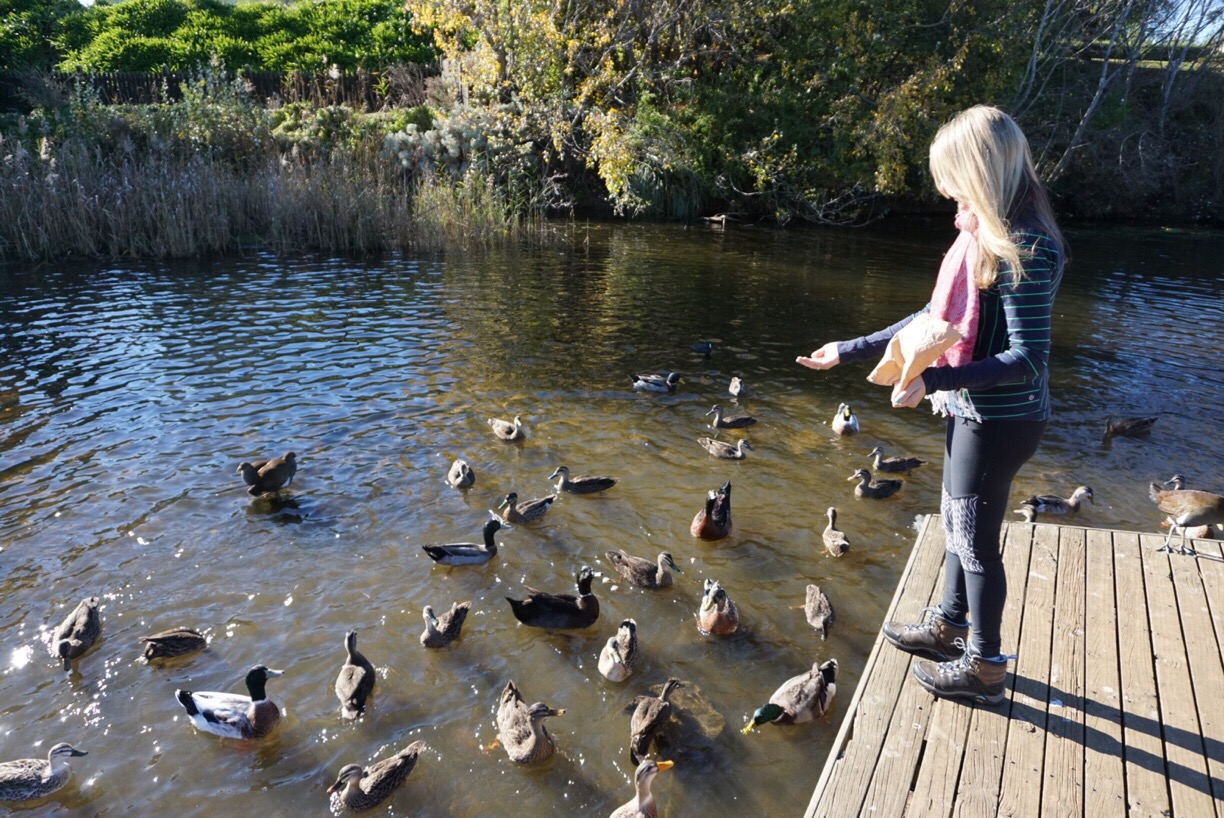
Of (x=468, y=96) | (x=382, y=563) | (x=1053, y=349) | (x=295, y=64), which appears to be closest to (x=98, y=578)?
(x=382, y=563)

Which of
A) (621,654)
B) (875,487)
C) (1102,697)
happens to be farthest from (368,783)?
(875,487)

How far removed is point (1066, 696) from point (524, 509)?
5439 millimetres

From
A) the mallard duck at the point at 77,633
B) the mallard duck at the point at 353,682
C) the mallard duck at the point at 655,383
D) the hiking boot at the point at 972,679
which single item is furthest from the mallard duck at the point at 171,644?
the mallard duck at the point at 655,383

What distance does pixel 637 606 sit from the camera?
709 centimetres

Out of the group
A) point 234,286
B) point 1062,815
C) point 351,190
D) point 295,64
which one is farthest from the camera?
point 295,64

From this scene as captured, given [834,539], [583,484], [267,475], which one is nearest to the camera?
[834,539]

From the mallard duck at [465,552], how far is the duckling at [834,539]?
336cm

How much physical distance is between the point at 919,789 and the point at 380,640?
172 inches

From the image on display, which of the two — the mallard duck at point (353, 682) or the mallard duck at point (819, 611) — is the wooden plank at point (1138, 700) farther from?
the mallard duck at point (353, 682)

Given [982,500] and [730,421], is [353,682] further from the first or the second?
[730,421]

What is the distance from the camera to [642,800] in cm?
472

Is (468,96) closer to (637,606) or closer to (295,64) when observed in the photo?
(295,64)

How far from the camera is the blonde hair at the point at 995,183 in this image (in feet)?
11.8

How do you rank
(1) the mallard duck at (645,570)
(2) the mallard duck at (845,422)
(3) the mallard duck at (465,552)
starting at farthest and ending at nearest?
(2) the mallard duck at (845,422) < (3) the mallard duck at (465,552) < (1) the mallard duck at (645,570)
